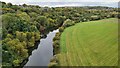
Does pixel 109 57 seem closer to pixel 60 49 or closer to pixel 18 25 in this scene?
pixel 60 49

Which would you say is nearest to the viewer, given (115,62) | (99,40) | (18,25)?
(115,62)

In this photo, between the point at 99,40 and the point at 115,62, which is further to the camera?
the point at 99,40

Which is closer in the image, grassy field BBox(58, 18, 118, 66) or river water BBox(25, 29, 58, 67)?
grassy field BBox(58, 18, 118, 66)

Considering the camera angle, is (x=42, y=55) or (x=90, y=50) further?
(x=42, y=55)

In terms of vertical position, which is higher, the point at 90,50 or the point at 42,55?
the point at 90,50

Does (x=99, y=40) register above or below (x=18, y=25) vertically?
below

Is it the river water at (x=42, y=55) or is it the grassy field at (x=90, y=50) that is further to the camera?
the river water at (x=42, y=55)

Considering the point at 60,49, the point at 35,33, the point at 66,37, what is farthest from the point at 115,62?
the point at 35,33

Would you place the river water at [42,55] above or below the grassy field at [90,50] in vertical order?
below

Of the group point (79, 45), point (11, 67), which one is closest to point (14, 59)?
point (11, 67)

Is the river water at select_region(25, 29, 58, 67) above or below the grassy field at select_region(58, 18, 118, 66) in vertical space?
below

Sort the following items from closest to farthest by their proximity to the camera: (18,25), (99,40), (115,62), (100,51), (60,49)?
(115,62), (100,51), (60,49), (99,40), (18,25)
